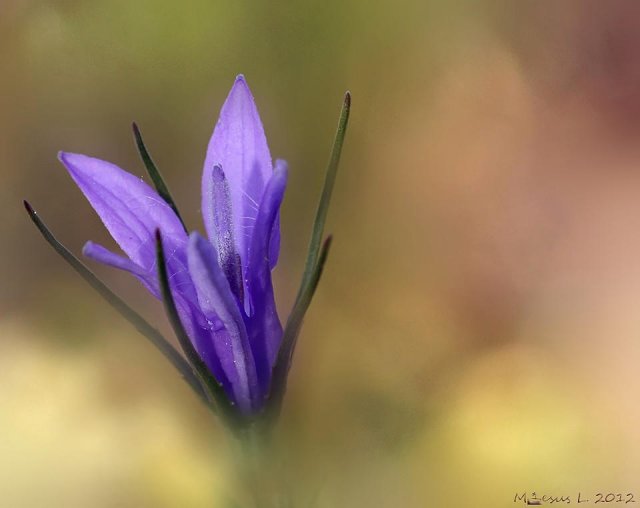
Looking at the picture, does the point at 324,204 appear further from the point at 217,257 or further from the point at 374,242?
the point at 374,242

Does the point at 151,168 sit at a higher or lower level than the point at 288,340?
higher

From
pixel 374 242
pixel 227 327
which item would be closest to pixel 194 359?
pixel 227 327

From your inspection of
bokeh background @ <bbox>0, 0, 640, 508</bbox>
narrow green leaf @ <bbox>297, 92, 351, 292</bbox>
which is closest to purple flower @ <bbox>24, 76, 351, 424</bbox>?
narrow green leaf @ <bbox>297, 92, 351, 292</bbox>

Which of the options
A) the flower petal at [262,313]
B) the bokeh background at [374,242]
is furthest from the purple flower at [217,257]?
the bokeh background at [374,242]

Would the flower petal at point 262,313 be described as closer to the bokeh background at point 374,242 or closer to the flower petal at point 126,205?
the flower petal at point 126,205

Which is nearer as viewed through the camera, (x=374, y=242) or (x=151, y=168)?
(x=151, y=168)

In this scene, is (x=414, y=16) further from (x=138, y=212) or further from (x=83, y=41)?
(x=138, y=212)
